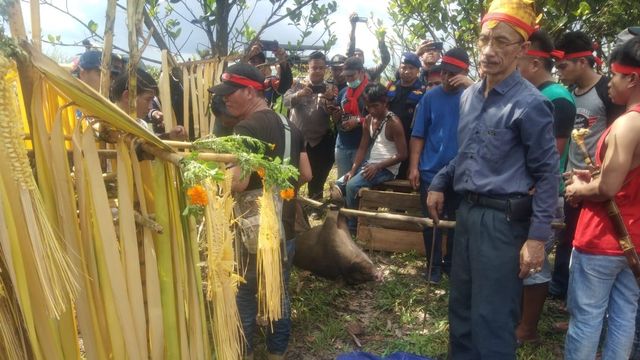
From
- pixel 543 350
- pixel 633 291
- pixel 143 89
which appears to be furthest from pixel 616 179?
pixel 143 89

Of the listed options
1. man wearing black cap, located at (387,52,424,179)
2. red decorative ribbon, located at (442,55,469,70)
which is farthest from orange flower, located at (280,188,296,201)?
man wearing black cap, located at (387,52,424,179)

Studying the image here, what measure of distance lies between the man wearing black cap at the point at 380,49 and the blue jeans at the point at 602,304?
4.03 m

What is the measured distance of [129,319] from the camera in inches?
57.1

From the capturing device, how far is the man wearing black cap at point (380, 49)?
6.48 metres

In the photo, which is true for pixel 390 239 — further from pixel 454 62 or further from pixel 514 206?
pixel 514 206

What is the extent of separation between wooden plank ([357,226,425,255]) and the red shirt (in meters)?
2.34

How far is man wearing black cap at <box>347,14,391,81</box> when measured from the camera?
21.2 ft

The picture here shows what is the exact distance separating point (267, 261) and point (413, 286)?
9.65 feet

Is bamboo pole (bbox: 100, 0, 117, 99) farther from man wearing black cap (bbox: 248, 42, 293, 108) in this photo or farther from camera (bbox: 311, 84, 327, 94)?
camera (bbox: 311, 84, 327, 94)

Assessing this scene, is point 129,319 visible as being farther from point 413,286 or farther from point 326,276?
point 413,286

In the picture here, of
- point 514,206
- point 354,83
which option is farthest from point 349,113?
point 514,206

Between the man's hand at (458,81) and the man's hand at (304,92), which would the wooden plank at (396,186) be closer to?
the man's hand at (458,81)

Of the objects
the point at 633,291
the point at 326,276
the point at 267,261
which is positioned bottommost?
the point at 326,276

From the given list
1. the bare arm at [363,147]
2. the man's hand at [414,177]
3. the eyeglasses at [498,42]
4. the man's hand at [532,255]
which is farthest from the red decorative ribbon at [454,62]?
the man's hand at [532,255]
